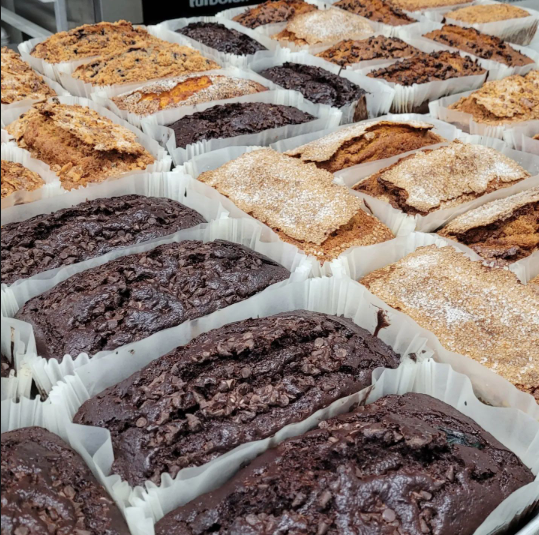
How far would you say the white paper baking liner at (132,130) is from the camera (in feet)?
11.2

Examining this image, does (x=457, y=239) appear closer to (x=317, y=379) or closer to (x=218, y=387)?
(x=317, y=379)

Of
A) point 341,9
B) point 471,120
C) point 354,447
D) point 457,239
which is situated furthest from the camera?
point 341,9

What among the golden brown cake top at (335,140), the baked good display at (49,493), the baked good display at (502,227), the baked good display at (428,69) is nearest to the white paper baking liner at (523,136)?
the golden brown cake top at (335,140)

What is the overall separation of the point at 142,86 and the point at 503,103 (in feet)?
8.09

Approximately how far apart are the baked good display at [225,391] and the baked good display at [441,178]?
1.21m

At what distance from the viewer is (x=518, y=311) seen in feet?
7.80

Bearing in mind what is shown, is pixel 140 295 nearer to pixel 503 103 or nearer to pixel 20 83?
pixel 20 83

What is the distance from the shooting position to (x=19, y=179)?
3.12 m

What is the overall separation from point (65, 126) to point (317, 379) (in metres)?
2.15

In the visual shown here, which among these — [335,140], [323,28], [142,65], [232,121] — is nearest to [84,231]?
[232,121]

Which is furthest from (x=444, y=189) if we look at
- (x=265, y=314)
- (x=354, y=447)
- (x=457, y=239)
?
(x=354, y=447)

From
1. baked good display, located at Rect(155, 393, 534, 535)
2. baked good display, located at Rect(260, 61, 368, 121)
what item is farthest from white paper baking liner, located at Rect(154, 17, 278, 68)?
baked good display, located at Rect(155, 393, 534, 535)

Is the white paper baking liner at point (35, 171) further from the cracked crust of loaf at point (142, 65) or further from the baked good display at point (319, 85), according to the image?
the baked good display at point (319, 85)

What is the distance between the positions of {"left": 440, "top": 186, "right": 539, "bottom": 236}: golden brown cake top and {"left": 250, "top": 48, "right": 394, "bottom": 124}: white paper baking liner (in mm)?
1487
